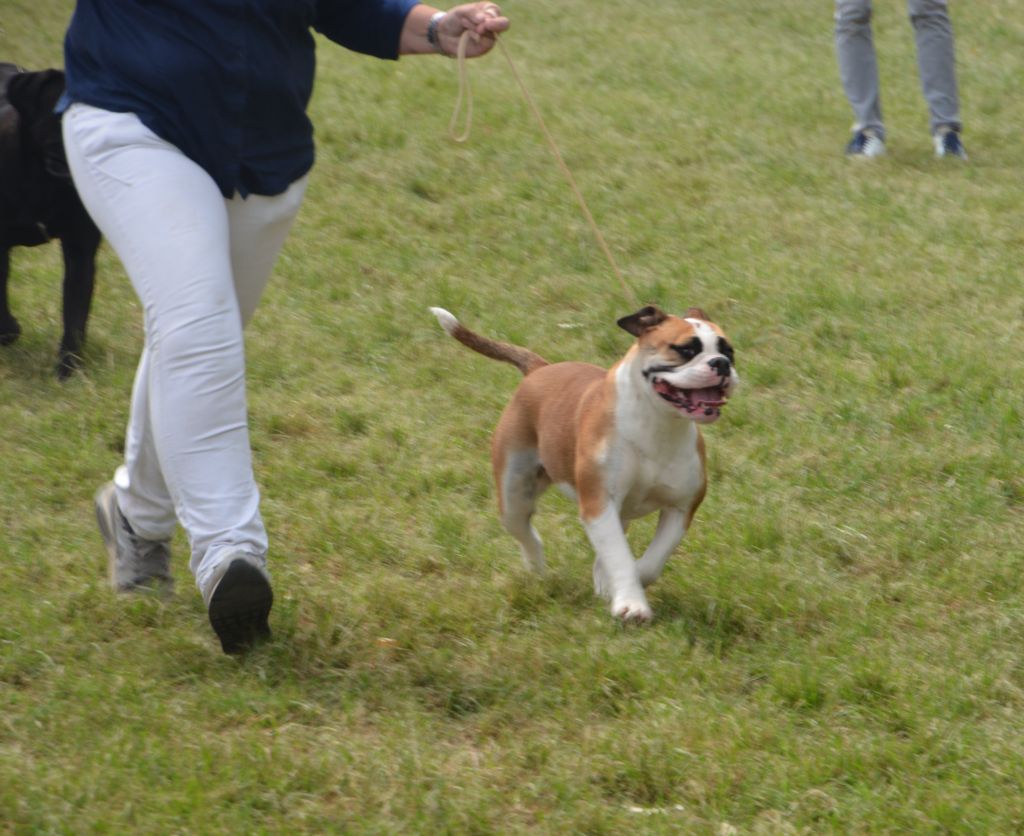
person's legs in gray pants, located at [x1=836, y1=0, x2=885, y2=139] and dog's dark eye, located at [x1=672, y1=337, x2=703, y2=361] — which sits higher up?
dog's dark eye, located at [x1=672, y1=337, x2=703, y2=361]

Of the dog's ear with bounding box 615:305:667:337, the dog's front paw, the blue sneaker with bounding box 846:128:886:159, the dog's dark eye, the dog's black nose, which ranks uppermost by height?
the dog's black nose

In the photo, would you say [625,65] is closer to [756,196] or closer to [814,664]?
[756,196]

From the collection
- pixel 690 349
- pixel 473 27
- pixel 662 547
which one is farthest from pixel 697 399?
pixel 473 27

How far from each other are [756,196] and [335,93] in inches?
130

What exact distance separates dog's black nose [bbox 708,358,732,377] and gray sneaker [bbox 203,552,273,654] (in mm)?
1257

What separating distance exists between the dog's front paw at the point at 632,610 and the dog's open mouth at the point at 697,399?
1.78ft

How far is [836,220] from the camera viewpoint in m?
8.48

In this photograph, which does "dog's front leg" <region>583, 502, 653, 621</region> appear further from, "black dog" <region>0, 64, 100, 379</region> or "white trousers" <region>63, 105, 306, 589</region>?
"black dog" <region>0, 64, 100, 379</region>

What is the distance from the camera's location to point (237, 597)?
361cm

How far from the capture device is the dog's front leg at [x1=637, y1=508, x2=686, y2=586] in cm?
425

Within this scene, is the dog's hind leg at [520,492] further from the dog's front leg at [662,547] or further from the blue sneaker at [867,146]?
the blue sneaker at [867,146]

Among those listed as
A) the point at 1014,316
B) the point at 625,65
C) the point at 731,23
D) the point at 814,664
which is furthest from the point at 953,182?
the point at 814,664

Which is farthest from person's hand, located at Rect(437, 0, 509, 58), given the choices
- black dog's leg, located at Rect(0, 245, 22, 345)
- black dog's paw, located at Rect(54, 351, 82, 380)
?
black dog's leg, located at Rect(0, 245, 22, 345)

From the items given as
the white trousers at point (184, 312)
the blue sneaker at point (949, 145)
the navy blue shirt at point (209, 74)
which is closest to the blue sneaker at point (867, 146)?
the blue sneaker at point (949, 145)
